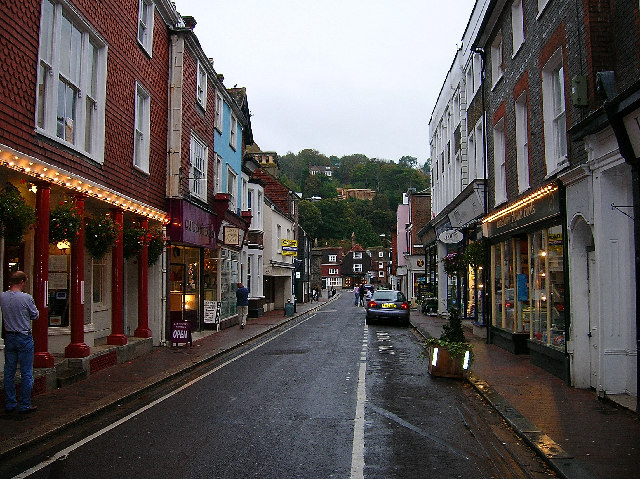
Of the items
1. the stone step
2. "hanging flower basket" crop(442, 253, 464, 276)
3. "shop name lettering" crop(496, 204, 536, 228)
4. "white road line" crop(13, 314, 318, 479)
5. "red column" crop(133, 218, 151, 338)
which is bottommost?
"white road line" crop(13, 314, 318, 479)

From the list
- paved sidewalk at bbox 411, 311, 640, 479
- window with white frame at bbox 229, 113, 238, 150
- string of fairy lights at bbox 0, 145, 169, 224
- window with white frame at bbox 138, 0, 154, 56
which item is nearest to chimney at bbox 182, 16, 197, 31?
window with white frame at bbox 138, 0, 154, 56

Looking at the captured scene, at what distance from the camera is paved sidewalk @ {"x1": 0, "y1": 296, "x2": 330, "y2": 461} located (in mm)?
7371

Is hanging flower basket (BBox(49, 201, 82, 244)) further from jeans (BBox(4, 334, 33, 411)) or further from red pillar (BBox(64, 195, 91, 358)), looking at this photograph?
jeans (BBox(4, 334, 33, 411))

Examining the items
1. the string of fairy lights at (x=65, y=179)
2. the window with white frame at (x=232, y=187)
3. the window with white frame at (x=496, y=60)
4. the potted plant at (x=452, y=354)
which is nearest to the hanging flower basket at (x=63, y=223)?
the string of fairy lights at (x=65, y=179)

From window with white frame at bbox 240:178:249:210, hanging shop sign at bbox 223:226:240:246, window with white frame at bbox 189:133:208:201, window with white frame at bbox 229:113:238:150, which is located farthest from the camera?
window with white frame at bbox 240:178:249:210

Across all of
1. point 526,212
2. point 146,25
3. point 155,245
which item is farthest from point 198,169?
point 526,212

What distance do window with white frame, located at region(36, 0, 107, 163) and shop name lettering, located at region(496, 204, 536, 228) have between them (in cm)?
950

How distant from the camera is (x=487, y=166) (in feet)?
61.0

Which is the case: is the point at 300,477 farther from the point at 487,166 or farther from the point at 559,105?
the point at 487,166

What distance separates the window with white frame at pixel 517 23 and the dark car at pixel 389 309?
14588 mm

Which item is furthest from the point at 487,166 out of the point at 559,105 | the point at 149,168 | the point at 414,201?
the point at 414,201

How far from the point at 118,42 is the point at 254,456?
10.7 m

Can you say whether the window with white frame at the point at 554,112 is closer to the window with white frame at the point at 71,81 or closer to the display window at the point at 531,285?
the display window at the point at 531,285

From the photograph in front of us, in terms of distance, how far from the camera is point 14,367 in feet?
27.1
